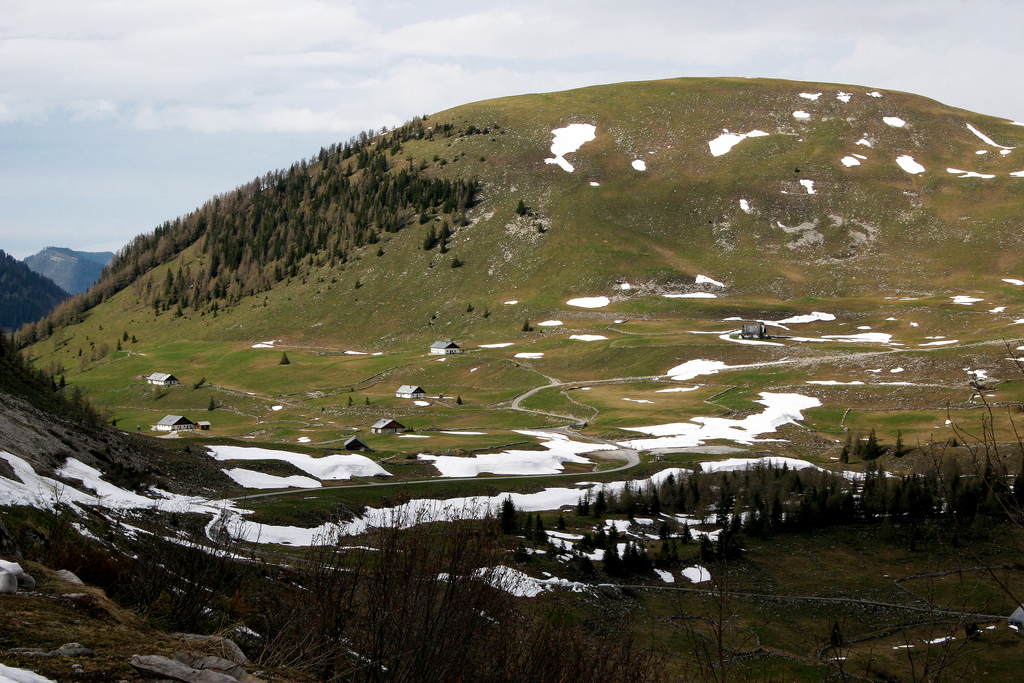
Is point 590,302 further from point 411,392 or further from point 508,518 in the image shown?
point 508,518

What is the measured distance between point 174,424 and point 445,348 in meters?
49.0

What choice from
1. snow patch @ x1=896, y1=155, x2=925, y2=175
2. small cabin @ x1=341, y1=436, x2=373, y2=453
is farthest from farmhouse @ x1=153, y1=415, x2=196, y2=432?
snow patch @ x1=896, y1=155, x2=925, y2=175

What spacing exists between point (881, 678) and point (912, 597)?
33.2 feet

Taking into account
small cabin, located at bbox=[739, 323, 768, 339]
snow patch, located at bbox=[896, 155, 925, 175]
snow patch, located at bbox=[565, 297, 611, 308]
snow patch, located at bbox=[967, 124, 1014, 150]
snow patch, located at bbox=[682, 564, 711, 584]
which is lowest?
snow patch, located at bbox=[682, 564, 711, 584]

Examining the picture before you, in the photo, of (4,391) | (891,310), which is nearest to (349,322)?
(891,310)

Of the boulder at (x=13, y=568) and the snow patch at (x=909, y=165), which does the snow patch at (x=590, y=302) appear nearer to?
the snow patch at (x=909, y=165)

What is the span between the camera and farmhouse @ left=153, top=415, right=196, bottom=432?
305 ft

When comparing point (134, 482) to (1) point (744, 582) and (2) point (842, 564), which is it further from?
(2) point (842, 564)

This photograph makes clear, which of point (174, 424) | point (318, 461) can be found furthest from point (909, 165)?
point (318, 461)

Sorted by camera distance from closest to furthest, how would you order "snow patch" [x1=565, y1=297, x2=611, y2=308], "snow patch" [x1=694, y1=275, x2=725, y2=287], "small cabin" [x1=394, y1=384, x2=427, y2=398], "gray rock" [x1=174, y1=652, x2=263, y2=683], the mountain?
"gray rock" [x1=174, y1=652, x2=263, y2=683], "small cabin" [x1=394, y1=384, x2=427, y2=398], "snow patch" [x1=565, y1=297, x2=611, y2=308], "snow patch" [x1=694, y1=275, x2=725, y2=287], the mountain

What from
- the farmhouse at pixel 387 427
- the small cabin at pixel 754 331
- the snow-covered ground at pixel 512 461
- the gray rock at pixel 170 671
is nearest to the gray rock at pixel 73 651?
the gray rock at pixel 170 671

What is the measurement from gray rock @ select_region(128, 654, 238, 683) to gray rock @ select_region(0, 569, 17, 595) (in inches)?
117

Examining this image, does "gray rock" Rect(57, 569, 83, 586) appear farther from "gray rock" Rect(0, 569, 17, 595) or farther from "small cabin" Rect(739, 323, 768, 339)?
"small cabin" Rect(739, 323, 768, 339)

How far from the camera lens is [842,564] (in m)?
42.0
